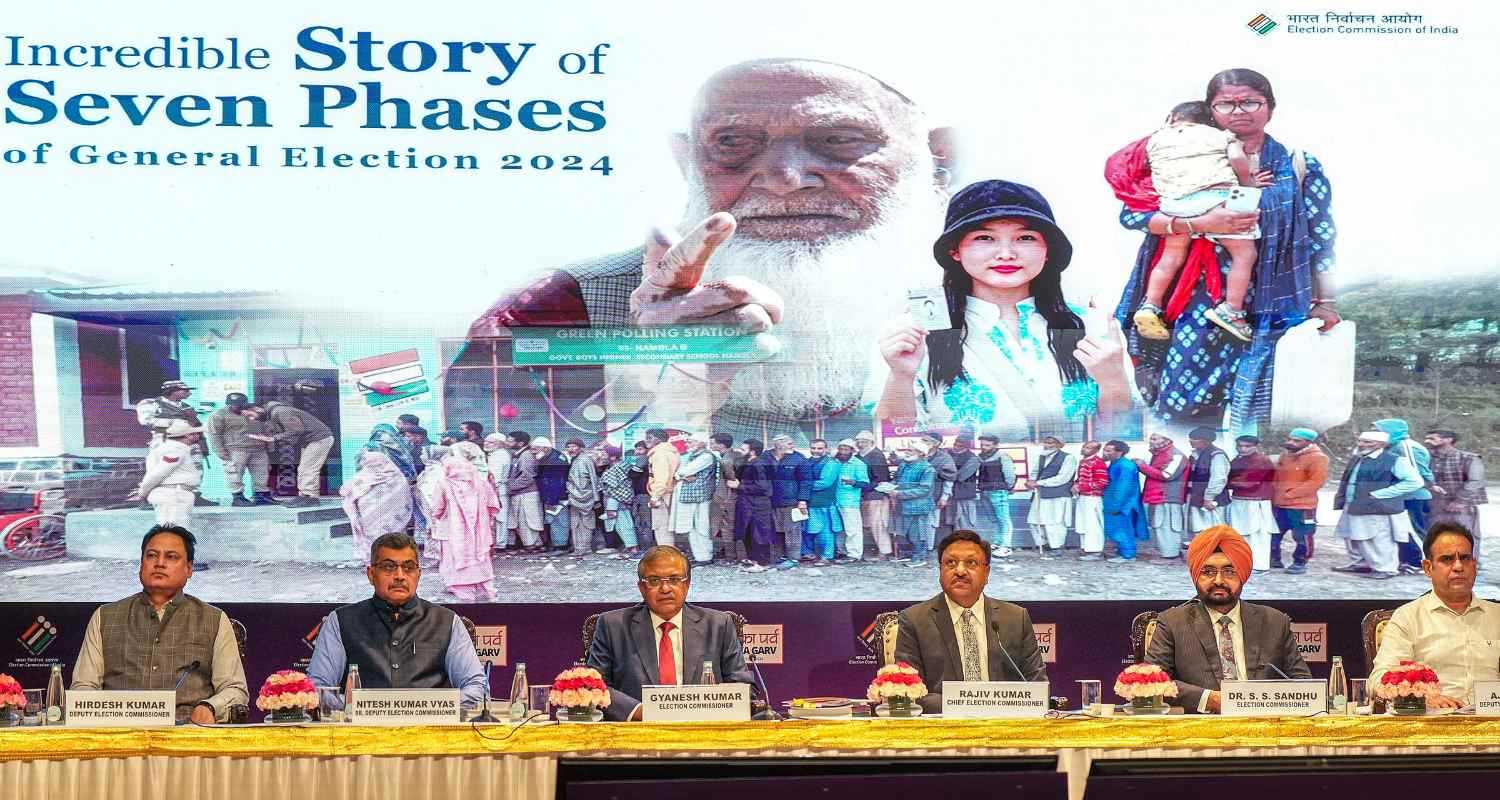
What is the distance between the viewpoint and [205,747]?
3.15m

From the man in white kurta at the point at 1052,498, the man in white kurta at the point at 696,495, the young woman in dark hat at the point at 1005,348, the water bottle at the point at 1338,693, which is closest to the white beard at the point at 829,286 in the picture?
the young woman in dark hat at the point at 1005,348

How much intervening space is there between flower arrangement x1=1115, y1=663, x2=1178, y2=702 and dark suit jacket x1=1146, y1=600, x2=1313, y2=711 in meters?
0.47

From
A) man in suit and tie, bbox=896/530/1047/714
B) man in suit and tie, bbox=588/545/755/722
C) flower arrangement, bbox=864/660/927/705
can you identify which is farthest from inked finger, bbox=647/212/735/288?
flower arrangement, bbox=864/660/927/705

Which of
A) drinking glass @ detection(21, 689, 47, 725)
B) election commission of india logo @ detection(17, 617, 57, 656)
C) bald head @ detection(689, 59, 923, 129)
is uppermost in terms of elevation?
bald head @ detection(689, 59, 923, 129)

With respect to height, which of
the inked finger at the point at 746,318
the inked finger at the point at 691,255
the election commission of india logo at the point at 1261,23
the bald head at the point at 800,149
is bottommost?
the inked finger at the point at 746,318

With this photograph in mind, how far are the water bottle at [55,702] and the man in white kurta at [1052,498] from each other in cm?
346

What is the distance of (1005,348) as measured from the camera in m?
5.63

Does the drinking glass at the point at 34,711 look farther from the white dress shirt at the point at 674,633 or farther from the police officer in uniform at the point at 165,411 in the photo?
the police officer in uniform at the point at 165,411

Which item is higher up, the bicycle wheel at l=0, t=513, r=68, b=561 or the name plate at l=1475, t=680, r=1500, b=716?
the bicycle wheel at l=0, t=513, r=68, b=561

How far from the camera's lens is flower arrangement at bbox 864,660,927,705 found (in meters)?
3.44

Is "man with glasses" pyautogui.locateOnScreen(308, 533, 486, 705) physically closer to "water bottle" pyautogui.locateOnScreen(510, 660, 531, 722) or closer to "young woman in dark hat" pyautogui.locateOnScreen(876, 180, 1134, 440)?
"water bottle" pyautogui.locateOnScreen(510, 660, 531, 722)

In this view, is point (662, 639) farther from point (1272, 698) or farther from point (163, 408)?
point (163, 408)

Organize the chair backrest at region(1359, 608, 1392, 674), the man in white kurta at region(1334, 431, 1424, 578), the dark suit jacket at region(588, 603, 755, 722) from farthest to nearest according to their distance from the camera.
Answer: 1. the man in white kurta at region(1334, 431, 1424, 578)
2. the chair backrest at region(1359, 608, 1392, 674)
3. the dark suit jacket at region(588, 603, 755, 722)

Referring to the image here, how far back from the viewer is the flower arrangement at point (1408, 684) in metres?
3.38
